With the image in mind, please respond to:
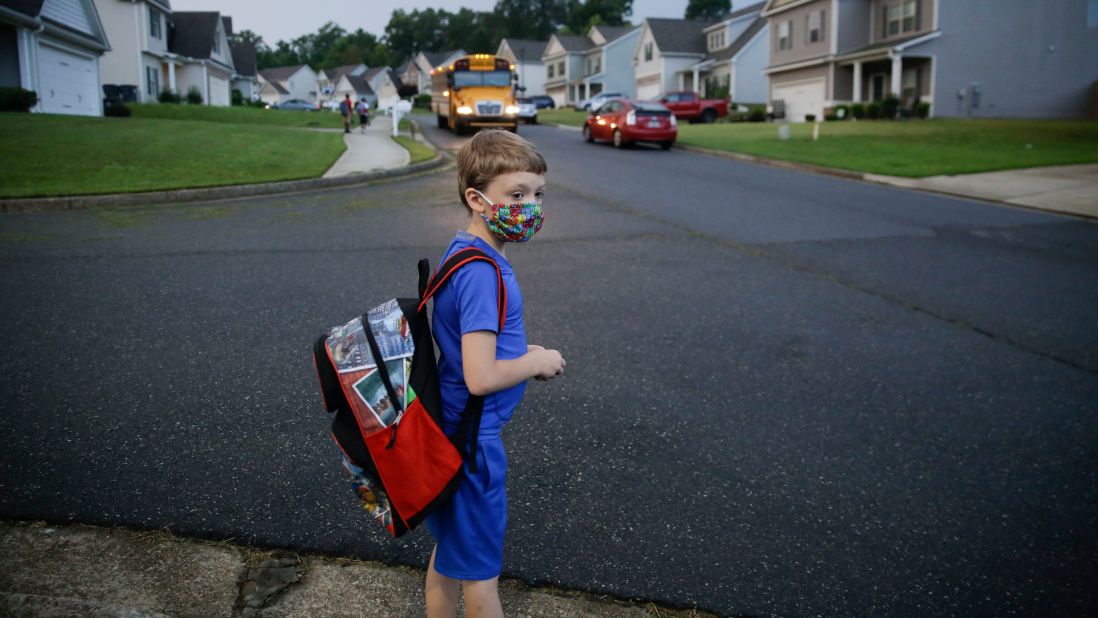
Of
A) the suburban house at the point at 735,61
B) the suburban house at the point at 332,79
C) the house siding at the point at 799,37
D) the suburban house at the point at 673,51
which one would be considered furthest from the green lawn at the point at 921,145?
the suburban house at the point at 332,79

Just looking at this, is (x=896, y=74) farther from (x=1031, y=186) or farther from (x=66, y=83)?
(x=66, y=83)

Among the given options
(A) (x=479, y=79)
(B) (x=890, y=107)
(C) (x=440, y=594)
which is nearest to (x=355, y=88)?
(A) (x=479, y=79)

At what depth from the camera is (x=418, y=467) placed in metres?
2.09

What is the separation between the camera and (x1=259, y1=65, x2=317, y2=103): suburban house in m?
112

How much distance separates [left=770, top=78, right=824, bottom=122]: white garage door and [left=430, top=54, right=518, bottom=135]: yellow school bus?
63.9 feet

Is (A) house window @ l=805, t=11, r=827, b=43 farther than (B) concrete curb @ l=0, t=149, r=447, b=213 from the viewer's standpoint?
Yes

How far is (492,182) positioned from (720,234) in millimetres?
7949

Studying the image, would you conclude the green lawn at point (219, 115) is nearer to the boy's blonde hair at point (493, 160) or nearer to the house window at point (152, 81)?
the house window at point (152, 81)

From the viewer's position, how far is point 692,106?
Result: 4241 cm

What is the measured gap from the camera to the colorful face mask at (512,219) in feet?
7.26

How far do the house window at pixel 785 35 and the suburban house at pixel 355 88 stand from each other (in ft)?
263

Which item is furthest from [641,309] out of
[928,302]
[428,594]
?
[428,594]

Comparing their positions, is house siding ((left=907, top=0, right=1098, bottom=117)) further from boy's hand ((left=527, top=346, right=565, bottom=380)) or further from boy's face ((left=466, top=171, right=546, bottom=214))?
boy's hand ((left=527, top=346, right=565, bottom=380))

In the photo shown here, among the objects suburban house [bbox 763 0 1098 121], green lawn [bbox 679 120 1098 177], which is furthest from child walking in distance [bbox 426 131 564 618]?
suburban house [bbox 763 0 1098 121]
